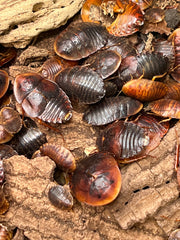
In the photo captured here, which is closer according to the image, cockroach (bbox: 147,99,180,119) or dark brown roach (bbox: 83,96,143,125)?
cockroach (bbox: 147,99,180,119)

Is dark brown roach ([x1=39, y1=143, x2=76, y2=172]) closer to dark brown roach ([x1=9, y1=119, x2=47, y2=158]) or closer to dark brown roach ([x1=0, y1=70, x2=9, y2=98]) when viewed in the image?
dark brown roach ([x1=9, y1=119, x2=47, y2=158])

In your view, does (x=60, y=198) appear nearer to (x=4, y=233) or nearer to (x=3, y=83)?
(x=4, y=233)

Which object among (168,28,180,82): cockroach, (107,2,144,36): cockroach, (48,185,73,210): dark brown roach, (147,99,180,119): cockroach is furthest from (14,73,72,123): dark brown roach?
(168,28,180,82): cockroach

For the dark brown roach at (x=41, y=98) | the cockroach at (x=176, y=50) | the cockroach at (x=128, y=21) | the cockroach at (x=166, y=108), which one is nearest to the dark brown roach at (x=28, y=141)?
the dark brown roach at (x=41, y=98)

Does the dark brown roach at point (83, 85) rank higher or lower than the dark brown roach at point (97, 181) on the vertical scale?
higher

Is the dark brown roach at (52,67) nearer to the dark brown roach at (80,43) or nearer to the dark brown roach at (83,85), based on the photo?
the dark brown roach at (80,43)

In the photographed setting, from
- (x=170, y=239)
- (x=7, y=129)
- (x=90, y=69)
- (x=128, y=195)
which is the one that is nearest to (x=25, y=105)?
(x=7, y=129)
